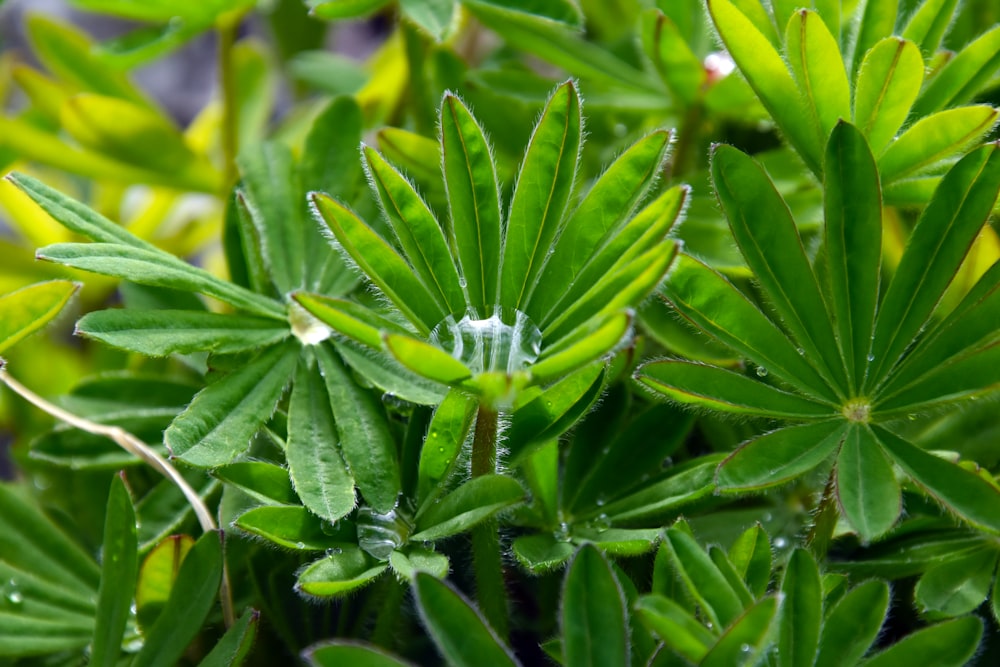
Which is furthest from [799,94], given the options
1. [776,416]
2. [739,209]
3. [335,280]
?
[335,280]

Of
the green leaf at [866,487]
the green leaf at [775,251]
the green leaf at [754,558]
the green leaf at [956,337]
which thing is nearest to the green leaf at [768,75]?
the green leaf at [775,251]

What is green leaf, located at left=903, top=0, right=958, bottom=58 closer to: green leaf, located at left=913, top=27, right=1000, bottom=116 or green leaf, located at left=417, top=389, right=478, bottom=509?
green leaf, located at left=913, top=27, right=1000, bottom=116

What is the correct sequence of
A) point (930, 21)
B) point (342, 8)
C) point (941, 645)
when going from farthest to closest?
point (342, 8) < point (930, 21) < point (941, 645)

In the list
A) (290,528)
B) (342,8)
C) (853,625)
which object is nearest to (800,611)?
(853,625)

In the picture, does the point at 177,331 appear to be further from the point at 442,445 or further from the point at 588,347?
the point at 588,347

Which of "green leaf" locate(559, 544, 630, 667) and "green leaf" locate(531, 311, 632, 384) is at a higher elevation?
"green leaf" locate(531, 311, 632, 384)

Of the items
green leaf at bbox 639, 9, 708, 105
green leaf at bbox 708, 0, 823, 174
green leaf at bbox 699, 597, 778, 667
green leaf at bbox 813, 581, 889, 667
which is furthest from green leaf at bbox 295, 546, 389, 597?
green leaf at bbox 639, 9, 708, 105
